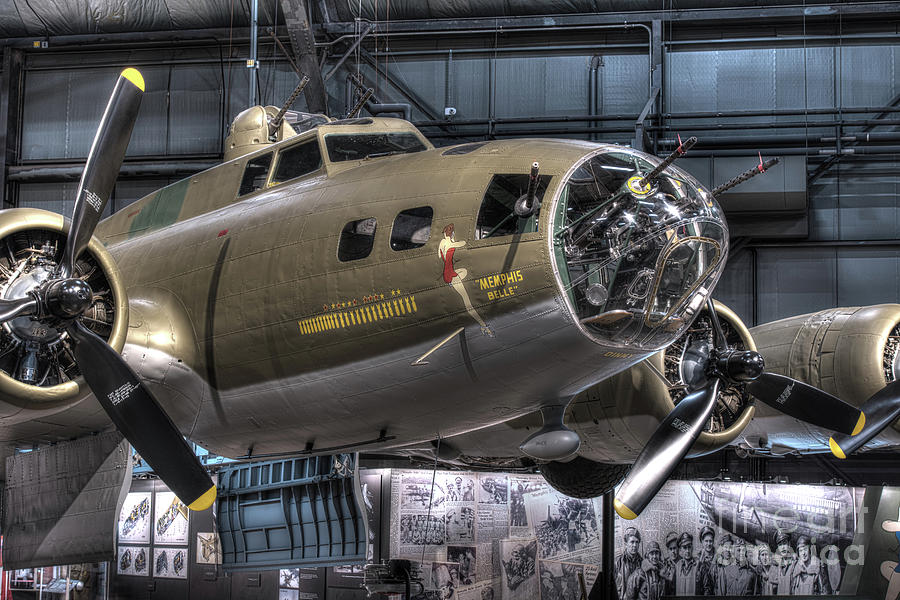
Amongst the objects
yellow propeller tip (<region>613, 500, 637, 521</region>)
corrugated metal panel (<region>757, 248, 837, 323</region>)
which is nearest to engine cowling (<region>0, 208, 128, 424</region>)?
yellow propeller tip (<region>613, 500, 637, 521</region>)

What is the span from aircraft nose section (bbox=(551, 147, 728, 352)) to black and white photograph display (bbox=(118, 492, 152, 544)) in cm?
1088

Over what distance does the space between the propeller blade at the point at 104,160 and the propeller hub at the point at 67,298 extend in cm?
35

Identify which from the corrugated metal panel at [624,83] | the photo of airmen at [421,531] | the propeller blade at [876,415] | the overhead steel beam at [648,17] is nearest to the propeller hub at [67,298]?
the propeller blade at [876,415]

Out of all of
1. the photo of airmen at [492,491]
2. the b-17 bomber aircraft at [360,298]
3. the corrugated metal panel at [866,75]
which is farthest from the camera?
the corrugated metal panel at [866,75]

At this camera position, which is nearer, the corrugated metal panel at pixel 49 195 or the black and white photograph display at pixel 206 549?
the black and white photograph display at pixel 206 549

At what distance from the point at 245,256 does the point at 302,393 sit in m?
1.26

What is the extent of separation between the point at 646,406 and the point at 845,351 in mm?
2976

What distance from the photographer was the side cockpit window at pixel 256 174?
820 cm

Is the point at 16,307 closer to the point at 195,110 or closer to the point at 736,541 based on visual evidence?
the point at 736,541

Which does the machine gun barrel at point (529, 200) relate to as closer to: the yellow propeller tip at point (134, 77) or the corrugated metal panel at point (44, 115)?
the yellow propeller tip at point (134, 77)

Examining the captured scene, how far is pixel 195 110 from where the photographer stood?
20312 millimetres

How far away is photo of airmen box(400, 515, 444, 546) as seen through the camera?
1310 cm

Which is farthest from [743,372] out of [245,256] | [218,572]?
[218,572]

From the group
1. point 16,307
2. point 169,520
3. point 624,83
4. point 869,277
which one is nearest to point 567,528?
point 169,520
